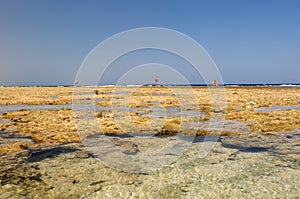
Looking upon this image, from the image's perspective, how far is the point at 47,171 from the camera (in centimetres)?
707

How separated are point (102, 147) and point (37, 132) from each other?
14.3 feet

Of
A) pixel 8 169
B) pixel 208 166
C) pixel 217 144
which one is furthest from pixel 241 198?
pixel 8 169

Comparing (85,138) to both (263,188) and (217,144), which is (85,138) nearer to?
(217,144)

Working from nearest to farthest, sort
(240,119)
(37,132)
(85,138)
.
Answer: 1. (85,138)
2. (37,132)
3. (240,119)

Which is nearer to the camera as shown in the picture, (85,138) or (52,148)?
(52,148)

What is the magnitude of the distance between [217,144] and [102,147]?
4251 mm

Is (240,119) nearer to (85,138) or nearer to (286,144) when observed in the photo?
(286,144)

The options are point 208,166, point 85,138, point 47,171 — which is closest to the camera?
point 47,171

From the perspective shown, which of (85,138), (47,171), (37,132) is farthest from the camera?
(37,132)

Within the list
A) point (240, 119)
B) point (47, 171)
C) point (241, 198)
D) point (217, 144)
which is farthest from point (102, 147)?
point (240, 119)

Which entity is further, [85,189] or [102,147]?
[102,147]

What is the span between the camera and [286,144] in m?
9.83

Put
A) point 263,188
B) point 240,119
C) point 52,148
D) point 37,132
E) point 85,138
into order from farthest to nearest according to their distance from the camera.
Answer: point 240,119
point 37,132
point 85,138
point 52,148
point 263,188

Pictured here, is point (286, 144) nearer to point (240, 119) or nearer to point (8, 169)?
point (240, 119)
